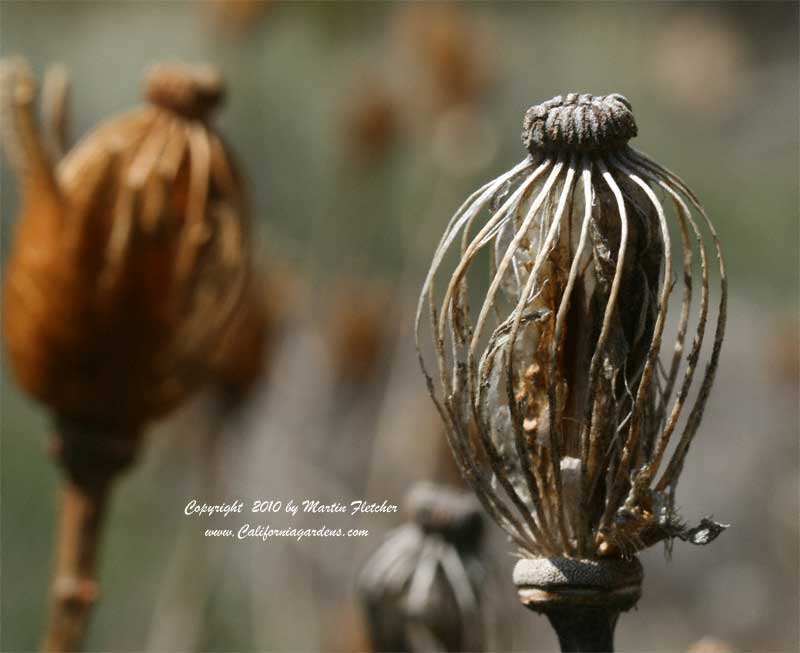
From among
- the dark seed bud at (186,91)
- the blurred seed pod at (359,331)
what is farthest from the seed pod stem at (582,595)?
the blurred seed pod at (359,331)

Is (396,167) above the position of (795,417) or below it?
above

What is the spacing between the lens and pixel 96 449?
191 centimetres

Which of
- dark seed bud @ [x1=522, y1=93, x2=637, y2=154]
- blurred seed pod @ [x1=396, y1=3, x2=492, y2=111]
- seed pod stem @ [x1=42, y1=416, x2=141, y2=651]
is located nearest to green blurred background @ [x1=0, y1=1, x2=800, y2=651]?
blurred seed pod @ [x1=396, y1=3, x2=492, y2=111]

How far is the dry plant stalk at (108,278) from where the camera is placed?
185cm

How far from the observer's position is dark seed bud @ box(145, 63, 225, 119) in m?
2.01

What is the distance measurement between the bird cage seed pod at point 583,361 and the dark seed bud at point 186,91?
0.84 metres

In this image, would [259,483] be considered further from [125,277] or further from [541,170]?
[541,170]

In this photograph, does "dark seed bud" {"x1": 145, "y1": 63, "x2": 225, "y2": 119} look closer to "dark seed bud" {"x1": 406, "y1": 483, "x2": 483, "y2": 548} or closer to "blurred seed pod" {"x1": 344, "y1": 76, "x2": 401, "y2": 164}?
"dark seed bud" {"x1": 406, "y1": 483, "x2": 483, "y2": 548}

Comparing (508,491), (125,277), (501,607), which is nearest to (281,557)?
(501,607)

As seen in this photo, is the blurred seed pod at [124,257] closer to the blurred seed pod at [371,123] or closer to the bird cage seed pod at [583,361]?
the bird cage seed pod at [583,361]

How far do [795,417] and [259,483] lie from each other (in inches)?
64.0

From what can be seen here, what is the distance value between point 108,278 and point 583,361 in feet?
2.61

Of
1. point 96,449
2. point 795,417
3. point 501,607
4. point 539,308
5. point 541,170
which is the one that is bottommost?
point 795,417

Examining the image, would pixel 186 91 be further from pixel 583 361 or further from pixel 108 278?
pixel 583 361
